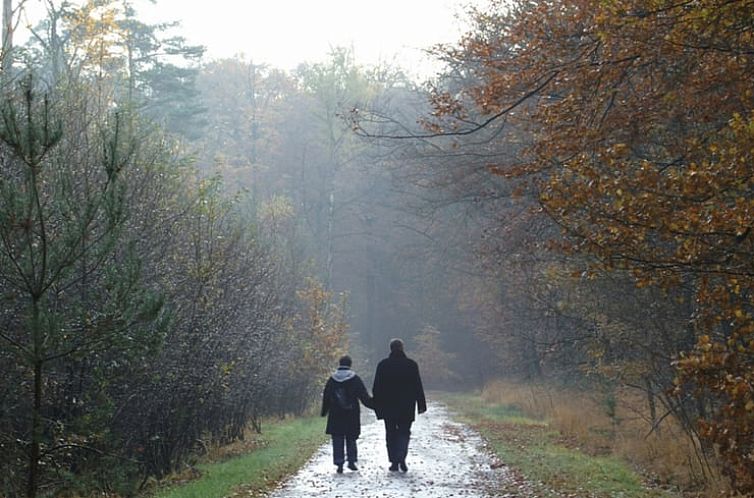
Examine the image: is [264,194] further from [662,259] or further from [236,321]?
[662,259]

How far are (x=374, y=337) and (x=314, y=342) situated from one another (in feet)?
111

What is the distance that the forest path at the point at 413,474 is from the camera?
11938 millimetres

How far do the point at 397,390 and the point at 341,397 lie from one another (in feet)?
3.20

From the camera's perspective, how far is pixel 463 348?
6091 cm

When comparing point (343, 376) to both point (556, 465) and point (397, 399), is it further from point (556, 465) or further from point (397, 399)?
point (556, 465)

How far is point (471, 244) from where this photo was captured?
3278 cm

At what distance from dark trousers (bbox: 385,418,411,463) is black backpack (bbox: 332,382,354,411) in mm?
A: 762

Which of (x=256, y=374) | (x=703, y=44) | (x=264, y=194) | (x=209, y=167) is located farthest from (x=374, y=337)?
(x=703, y=44)

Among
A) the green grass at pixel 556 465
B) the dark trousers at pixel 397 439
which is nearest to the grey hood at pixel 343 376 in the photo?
the dark trousers at pixel 397 439

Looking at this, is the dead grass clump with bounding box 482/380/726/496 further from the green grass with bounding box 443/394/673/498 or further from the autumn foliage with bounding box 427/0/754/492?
the autumn foliage with bounding box 427/0/754/492

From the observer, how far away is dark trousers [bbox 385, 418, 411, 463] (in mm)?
14148

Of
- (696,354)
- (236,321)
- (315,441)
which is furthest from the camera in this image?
(315,441)

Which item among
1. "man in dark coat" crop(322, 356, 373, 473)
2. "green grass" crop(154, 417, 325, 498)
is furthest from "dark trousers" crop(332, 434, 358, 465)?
"green grass" crop(154, 417, 325, 498)

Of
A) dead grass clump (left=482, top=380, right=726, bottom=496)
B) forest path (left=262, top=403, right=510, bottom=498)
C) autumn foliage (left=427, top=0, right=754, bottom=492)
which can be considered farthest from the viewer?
dead grass clump (left=482, top=380, right=726, bottom=496)
